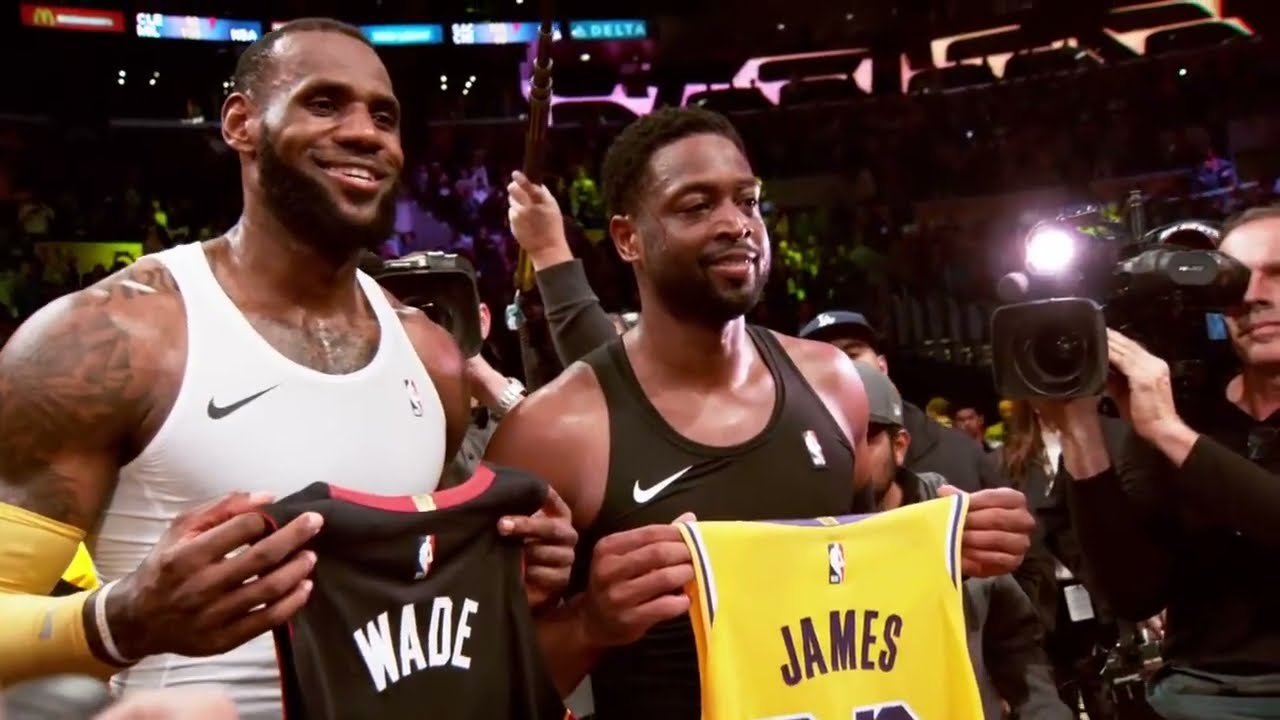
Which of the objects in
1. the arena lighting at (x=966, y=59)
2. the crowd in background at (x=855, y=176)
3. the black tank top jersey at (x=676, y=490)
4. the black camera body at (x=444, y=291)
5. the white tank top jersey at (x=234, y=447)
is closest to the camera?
the white tank top jersey at (x=234, y=447)

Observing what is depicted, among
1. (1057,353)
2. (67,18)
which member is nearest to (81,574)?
(1057,353)

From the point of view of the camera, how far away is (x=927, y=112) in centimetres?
1580

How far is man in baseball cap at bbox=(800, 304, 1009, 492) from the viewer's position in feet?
12.9

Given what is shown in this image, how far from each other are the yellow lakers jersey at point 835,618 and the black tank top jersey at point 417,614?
0.87 feet

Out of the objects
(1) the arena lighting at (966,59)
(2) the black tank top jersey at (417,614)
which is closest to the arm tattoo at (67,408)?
(2) the black tank top jersey at (417,614)

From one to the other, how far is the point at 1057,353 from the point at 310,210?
4.11 feet

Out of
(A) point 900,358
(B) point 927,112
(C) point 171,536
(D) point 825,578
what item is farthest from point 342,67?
(B) point 927,112

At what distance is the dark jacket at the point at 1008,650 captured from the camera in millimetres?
2657

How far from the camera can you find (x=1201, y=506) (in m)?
2.09

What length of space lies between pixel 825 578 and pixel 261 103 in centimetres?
115

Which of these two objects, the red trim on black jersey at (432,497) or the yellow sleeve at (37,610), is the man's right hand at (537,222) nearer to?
the red trim on black jersey at (432,497)

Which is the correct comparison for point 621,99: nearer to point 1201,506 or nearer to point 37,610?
point 1201,506

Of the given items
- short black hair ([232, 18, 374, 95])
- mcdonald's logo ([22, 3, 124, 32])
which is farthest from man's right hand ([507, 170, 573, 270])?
mcdonald's logo ([22, 3, 124, 32])

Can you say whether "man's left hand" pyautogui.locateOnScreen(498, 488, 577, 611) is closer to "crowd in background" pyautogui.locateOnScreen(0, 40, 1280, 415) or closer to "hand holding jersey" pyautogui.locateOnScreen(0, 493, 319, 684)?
"hand holding jersey" pyautogui.locateOnScreen(0, 493, 319, 684)
